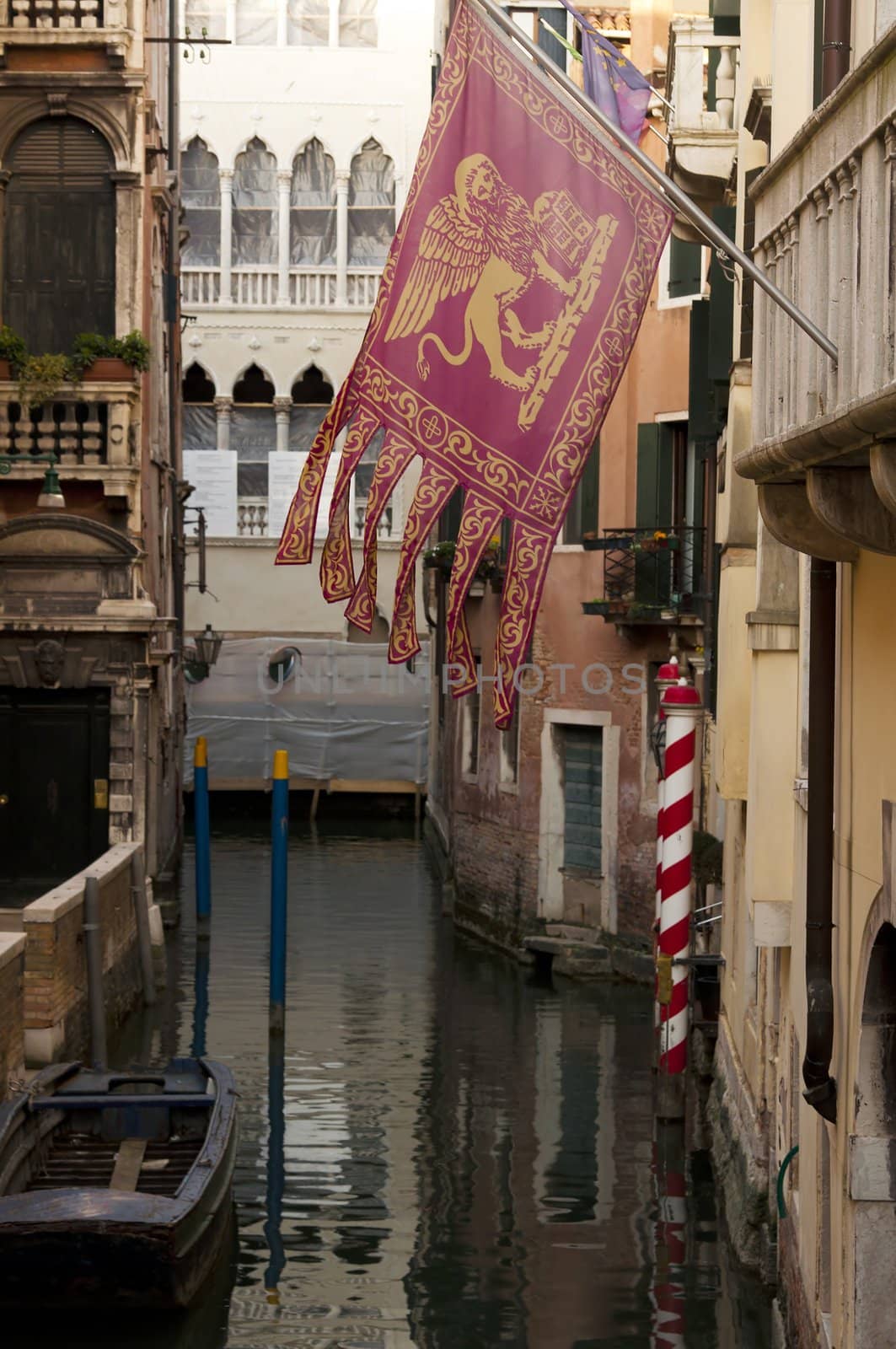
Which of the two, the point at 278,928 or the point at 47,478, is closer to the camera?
the point at 278,928

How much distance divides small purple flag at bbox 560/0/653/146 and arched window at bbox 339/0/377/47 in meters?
24.1

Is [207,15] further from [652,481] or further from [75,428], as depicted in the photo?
[652,481]

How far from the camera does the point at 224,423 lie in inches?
1403

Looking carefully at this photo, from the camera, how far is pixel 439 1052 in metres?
16.2

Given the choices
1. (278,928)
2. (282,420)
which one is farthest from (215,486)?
(278,928)

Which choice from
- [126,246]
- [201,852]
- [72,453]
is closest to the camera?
[72,453]

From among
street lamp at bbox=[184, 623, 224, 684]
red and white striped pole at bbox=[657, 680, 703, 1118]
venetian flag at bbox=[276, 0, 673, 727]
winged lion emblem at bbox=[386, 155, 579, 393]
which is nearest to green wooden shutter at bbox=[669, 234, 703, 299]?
red and white striped pole at bbox=[657, 680, 703, 1118]

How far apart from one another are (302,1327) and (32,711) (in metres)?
10.2

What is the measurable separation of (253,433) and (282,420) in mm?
692

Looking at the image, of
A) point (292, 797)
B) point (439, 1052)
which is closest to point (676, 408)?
point (439, 1052)

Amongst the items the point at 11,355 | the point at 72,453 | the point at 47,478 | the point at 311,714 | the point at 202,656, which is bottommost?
the point at 311,714

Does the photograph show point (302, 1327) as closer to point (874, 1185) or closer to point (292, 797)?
point (874, 1185)

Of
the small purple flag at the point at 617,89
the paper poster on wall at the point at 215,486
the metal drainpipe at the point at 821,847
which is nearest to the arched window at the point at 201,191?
the paper poster on wall at the point at 215,486

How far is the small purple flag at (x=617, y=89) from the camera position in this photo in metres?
12.1
